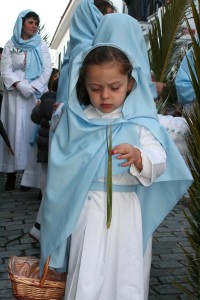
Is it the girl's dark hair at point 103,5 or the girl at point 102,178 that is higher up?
the girl's dark hair at point 103,5

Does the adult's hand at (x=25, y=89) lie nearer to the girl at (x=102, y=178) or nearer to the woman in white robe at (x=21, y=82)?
the woman in white robe at (x=21, y=82)

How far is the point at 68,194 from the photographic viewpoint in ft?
8.02

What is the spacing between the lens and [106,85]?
239 cm

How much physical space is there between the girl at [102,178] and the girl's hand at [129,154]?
86 mm

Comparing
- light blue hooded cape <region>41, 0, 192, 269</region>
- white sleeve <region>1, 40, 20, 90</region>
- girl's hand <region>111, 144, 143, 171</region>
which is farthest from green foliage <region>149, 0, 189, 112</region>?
girl's hand <region>111, 144, 143, 171</region>

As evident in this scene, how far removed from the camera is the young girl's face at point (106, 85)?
2.39 m

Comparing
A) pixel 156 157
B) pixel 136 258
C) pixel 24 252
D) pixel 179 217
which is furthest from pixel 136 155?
pixel 179 217

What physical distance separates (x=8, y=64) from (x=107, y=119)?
4674mm

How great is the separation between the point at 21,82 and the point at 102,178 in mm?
4552

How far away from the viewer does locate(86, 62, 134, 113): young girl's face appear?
239 centimetres

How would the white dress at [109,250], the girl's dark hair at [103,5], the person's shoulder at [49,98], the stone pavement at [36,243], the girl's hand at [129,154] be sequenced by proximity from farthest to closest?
the person's shoulder at [49,98] → the girl's dark hair at [103,5] → the stone pavement at [36,243] → the white dress at [109,250] → the girl's hand at [129,154]

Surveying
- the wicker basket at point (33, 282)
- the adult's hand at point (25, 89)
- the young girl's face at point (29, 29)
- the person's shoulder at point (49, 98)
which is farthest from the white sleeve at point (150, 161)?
the young girl's face at point (29, 29)

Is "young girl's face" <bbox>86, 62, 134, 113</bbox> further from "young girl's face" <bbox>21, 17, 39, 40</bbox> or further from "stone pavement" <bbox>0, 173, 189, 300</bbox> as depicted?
"young girl's face" <bbox>21, 17, 39, 40</bbox>

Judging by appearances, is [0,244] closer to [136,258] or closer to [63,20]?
[136,258]
